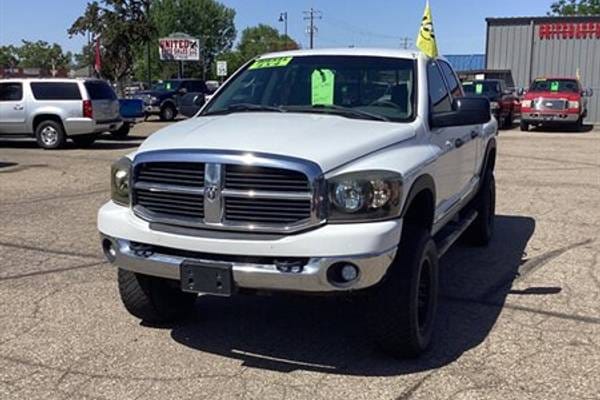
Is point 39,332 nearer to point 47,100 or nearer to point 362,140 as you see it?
point 362,140

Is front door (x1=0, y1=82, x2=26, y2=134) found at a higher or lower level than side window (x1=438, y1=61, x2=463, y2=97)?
lower

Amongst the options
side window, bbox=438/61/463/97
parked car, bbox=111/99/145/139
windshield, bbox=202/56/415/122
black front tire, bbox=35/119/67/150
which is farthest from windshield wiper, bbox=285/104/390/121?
parked car, bbox=111/99/145/139

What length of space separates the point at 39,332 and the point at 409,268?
2.51 metres

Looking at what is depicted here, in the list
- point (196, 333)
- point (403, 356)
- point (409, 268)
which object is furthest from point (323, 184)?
point (196, 333)

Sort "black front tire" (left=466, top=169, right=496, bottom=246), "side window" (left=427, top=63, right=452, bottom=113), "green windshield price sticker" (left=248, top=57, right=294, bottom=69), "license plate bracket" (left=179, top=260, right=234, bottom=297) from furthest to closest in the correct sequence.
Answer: "black front tire" (left=466, top=169, right=496, bottom=246) < "green windshield price sticker" (left=248, top=57, right=294, bottom=69) < "side window" (left=427, top=63, right=452, bottom=113) < "license plate bracket" (left=179, top=260, right=234, bottom=297)

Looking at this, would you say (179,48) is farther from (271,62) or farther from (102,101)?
(271,62)

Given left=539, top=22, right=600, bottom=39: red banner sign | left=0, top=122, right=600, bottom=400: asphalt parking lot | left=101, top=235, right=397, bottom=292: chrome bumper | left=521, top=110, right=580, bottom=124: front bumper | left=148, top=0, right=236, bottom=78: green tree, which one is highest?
left=148, top=0, right=236, bottom=78: green tree

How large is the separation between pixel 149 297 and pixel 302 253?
4.67 feet

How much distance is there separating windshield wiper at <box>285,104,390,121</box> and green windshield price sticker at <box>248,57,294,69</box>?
25.1 inches

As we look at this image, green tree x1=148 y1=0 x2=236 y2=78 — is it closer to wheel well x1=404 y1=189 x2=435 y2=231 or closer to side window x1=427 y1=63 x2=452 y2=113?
side window x1=427 y1=63 x2=452 y2=113

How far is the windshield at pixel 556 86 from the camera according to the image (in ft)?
80.0

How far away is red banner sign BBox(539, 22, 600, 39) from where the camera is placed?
28969 millimetres

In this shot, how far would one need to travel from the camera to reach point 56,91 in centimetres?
1722

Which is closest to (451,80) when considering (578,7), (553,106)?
(553,106)
